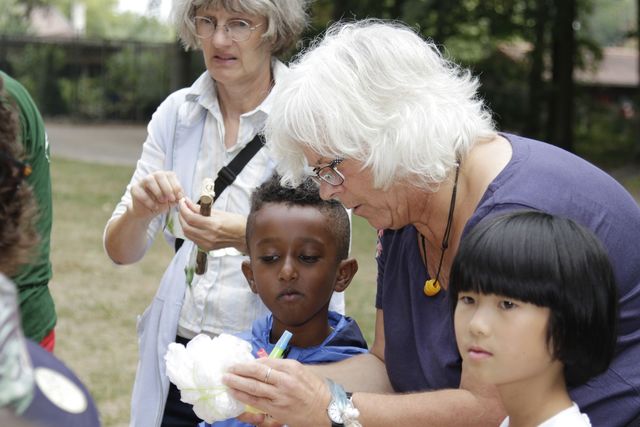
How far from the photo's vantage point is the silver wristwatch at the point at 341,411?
2.59 m

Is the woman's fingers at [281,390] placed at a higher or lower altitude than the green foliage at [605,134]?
higher

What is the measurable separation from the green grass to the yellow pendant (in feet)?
11.3

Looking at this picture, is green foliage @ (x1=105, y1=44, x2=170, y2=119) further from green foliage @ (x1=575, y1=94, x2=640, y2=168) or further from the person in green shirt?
the person in green shirt

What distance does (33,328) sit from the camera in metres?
3.21

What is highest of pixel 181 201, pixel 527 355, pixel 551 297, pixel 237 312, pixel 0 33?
pixel 551 297

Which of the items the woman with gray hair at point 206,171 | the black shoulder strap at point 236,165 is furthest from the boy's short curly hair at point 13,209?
the black shoulder strap at point 236,165

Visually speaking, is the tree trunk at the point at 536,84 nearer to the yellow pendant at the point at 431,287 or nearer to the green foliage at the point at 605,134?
the green foliage at the point at 605,134

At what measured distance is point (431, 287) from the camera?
277 cm

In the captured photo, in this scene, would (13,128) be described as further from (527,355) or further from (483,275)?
(527,355)

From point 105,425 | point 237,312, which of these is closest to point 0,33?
point 105,425

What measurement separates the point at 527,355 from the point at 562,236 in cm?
28

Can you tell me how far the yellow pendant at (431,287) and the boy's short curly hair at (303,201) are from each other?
0.66 metres

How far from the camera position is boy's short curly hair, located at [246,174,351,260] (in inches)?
133

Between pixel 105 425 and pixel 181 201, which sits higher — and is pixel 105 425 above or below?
below
